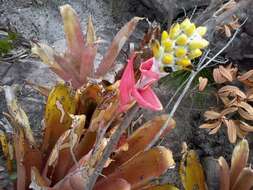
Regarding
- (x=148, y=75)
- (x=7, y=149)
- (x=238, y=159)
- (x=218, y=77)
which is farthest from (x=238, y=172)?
(x=148, y=75)

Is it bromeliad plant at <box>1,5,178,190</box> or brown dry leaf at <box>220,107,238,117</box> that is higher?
bromeliad plant at <box>1,5,178,190</box>

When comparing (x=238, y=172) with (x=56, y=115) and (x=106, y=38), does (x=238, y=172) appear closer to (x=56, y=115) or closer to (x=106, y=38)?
(x=56, y=115)

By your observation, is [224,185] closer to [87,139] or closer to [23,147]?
[87,139]

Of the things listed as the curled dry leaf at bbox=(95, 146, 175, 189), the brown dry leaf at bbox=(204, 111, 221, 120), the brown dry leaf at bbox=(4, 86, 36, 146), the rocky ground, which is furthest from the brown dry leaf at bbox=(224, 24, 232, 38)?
the brown dry leaf at bbox=(4, 86, 36, 146)

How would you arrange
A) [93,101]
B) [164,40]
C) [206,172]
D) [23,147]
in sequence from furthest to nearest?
[206,172] → [93,101] → [23,147] → [164,40]

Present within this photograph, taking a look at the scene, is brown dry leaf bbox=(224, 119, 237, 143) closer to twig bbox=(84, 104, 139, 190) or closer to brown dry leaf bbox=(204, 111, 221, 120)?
brown dry leaf bbox=(204, 111, 221, 120)

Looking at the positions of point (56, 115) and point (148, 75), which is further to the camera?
point (56, 115)

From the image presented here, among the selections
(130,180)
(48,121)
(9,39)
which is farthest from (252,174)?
(9,39)
